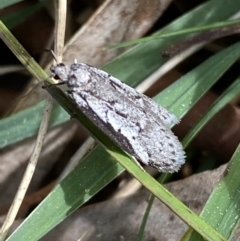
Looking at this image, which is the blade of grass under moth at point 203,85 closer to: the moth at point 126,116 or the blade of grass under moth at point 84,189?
the moth at point 126,116

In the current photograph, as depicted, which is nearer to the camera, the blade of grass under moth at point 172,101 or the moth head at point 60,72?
the blade of grass under moth at point 172,101

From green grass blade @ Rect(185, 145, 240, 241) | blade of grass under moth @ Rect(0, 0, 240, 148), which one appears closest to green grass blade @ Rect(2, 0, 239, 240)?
blade of grass under moth @ Rect(0, 0, 240, 148)

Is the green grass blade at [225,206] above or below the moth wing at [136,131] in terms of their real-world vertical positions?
below

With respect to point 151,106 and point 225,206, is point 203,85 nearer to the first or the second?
point 151,106

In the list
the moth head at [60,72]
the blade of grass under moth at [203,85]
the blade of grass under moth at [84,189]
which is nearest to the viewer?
the blade of grass under moth at [84,189]

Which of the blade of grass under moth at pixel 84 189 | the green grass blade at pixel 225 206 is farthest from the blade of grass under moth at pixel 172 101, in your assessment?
the green grass blade at pixel 225 206

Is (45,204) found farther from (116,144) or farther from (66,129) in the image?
(66,129)

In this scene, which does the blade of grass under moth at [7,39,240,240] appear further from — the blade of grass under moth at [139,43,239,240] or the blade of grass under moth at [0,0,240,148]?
the blade of grass under moth at [0,0,240,148]

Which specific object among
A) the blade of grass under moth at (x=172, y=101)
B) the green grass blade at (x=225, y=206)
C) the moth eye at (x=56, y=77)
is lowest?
the green grass blade at (x=225, y=206)
